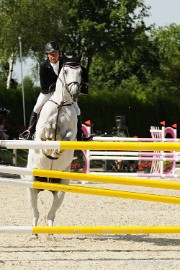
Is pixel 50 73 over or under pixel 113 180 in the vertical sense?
over

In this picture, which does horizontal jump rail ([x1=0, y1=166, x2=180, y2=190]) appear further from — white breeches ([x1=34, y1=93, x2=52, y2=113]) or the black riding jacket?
white breeches ([x1=34, y1=93, x2=52, y2=113])

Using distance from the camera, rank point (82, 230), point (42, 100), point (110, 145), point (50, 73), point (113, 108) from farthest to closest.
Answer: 1. point (113, 108)
2. point (42, 100)
3. point (50, 73)
4. point (82, 230)
5. point (110, 145)

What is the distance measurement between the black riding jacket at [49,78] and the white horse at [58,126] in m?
0.27

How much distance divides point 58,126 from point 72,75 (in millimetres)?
717

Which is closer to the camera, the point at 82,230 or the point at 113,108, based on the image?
the point at 82,230

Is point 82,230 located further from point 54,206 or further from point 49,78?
point 49,78

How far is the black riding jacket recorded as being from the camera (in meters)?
11.2

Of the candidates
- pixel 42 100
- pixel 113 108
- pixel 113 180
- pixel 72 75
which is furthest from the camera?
pixel 113 108

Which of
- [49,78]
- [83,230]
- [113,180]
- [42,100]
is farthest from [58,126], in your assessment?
[113,180]

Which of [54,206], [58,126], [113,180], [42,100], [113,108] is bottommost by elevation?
[113,108]

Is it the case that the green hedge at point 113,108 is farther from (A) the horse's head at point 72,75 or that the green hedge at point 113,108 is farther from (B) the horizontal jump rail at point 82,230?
(B) the horizontal jump rail at point 82,230

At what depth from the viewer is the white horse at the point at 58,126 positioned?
35.2 ft

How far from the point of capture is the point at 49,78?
37.3ft

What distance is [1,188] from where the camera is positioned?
61.7 ft
